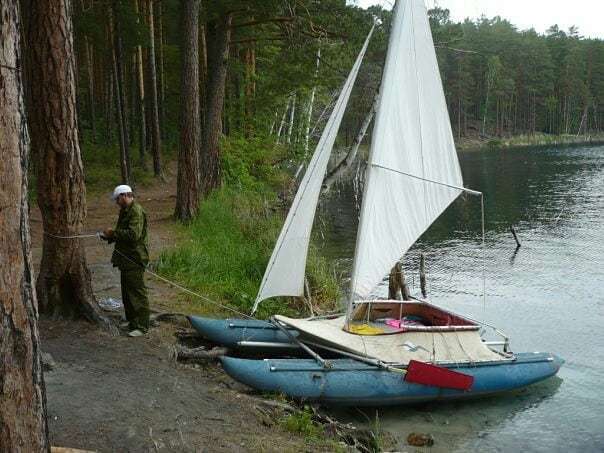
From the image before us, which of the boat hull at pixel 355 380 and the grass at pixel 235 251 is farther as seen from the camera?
the grass at pixel 235 251

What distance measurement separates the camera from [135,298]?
9430 millimetres

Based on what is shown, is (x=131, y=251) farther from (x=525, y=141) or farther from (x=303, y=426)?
(x=525, y=141)

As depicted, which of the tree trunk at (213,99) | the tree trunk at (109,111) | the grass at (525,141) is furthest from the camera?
the grass at (525,141)

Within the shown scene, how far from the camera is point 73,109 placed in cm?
858

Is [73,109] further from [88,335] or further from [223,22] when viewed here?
[223,22]

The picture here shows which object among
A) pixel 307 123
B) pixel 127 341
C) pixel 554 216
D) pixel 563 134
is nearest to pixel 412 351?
pixel 127 341

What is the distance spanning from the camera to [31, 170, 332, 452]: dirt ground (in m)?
6.37

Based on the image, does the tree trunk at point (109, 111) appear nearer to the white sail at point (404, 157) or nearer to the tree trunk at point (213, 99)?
the tree trunk at point (213, 99)

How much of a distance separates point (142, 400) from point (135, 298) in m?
2.37

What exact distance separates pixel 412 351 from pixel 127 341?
433 centimetres

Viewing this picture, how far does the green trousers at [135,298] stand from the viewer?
30.6 ft

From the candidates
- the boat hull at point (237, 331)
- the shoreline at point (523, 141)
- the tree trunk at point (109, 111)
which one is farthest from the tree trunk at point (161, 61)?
the shoreline at point (523, 141)

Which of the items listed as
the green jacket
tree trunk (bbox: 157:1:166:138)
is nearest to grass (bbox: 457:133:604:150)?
tree trunk (bbox: 157:1:166:138)

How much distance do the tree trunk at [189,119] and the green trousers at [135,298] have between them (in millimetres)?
8204
